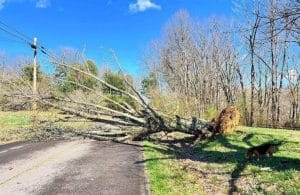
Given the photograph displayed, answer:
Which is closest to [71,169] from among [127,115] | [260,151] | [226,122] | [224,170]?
[224,170]

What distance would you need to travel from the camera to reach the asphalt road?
792 centimetres

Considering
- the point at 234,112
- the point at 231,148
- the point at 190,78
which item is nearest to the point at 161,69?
the point at 190,78

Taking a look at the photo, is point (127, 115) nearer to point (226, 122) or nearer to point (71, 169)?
point (226, 122)

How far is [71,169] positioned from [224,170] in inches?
152

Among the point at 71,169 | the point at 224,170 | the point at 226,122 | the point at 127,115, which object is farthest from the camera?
the point at 226,122

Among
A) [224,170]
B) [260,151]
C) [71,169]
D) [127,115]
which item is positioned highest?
[127,115]

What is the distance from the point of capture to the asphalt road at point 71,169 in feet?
26.0

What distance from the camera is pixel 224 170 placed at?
9.56m

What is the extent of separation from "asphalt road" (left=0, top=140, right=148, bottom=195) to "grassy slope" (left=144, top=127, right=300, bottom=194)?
53 cm

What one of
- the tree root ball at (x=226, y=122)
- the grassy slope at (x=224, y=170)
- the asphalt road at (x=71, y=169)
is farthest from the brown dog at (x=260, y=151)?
the tree root ball at (x=226, y=122)

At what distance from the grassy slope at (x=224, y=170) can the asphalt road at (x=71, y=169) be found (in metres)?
0.53

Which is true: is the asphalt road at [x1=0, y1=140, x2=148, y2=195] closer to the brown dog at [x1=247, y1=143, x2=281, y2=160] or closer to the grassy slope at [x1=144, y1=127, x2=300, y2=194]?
the grassy slope at [x1=144, y1=127, x2=300, y2=194]

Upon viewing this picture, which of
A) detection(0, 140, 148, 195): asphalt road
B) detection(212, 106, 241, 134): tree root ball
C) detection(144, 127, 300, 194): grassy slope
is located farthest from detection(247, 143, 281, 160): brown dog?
detection(212, 106, 241, 134): tree root ball

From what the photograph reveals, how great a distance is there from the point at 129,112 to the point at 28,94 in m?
3.89
